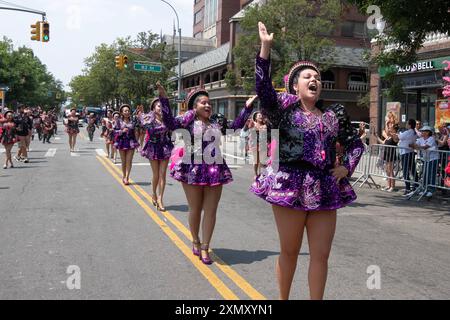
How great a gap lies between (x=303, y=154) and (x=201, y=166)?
2386 mm

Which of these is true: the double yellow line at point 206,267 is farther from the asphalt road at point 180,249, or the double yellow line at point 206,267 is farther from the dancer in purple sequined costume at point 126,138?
the dancer in purple sequined costume at point 126,138

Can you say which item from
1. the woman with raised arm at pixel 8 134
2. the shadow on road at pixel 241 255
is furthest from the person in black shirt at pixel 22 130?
the shadow on road at pixel 241 255

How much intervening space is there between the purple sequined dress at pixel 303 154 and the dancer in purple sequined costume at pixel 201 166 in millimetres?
2043

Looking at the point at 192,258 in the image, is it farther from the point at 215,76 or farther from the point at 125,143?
the point at 215,76

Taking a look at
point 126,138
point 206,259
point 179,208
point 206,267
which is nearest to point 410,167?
point 179,208

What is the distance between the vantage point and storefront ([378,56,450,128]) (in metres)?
23.0

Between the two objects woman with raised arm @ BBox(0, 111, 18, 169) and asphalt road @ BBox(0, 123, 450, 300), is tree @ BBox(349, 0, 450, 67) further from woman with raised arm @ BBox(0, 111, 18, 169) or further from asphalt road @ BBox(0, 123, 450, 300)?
woman with raised arm @ BBox(0, 111, 18, 169)

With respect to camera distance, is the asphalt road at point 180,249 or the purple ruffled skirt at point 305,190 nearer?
the purple ruffled skirt at point 305,190

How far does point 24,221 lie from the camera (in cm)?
855

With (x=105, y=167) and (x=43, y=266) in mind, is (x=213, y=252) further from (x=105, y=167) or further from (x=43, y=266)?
(x=105, y=167)

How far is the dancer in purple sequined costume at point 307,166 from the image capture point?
13.3ft

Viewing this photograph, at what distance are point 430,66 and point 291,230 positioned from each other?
21.0 metres

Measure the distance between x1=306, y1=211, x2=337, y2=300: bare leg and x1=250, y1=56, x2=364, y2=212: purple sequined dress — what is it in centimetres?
11

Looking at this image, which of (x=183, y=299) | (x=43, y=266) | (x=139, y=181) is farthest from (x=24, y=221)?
(x=139, y=181)
